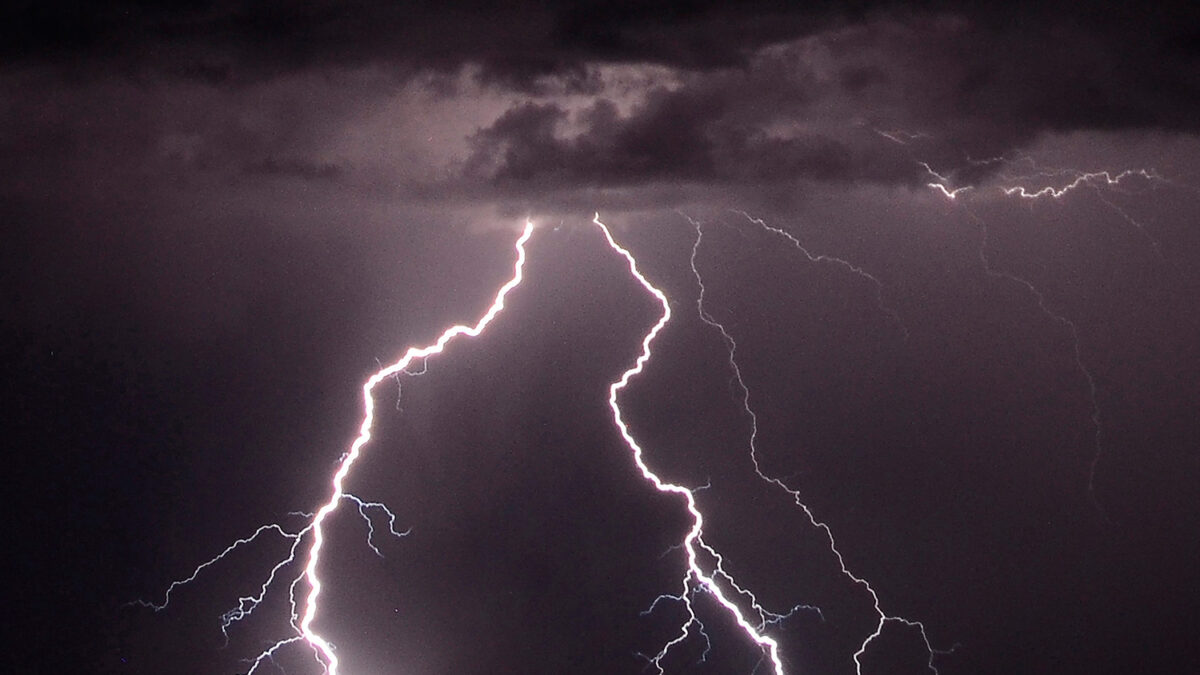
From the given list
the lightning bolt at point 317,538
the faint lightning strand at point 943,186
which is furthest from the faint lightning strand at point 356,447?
the faint lightning strand at point 943,186

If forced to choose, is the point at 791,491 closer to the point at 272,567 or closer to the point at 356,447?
the point at 356,447

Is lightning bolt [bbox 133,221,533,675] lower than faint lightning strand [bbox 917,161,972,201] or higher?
lower

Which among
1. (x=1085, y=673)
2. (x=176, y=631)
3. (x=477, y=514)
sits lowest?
(x=1085, y=673)

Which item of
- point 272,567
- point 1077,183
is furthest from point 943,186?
point 272,567

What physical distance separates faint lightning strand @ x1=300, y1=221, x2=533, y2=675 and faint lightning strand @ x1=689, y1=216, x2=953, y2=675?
2292mm

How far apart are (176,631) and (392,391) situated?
4101 mm

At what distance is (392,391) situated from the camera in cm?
2019

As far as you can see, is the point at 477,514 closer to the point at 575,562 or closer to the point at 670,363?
the point at 575,562

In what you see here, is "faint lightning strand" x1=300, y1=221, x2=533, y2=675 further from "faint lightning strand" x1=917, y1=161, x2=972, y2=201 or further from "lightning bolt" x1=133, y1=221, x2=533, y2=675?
"faint lightning strand" x1=917, y1=161, x2=972, y2=201

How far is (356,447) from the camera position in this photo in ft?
61.1

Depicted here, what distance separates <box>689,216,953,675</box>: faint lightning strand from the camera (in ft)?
60.4

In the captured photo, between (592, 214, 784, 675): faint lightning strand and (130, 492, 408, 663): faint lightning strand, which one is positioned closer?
(592, 214, 784, 675): faint lightning strand

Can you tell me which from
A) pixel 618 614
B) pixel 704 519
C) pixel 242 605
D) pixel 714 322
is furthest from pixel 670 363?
pixel 242 605

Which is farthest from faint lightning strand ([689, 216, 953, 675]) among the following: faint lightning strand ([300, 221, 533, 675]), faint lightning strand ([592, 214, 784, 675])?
faint lightning strand ([300, 221, 533, 675])
